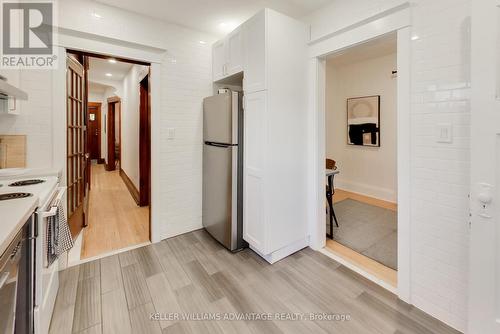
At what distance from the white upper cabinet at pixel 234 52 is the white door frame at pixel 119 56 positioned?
2.42 ft

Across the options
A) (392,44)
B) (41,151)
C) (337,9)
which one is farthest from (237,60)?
(392,44)

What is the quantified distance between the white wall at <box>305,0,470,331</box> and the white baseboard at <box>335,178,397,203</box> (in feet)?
9.72

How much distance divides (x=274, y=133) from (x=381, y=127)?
3222 millimetres

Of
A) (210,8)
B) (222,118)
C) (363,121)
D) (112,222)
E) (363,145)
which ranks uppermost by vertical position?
(210,8)

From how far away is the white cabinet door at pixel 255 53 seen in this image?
2164 mm

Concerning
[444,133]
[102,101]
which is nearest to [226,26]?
[444,133]

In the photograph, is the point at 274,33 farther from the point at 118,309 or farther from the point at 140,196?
the point at 140,196

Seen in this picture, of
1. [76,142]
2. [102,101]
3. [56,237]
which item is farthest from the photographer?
[102,101]

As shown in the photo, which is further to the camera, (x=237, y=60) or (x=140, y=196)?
(x=140, y=196)

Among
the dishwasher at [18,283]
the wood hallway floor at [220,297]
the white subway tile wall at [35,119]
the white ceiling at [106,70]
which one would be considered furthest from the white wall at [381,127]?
the dishwasher at [18,283]

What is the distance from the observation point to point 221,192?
270 centimetres

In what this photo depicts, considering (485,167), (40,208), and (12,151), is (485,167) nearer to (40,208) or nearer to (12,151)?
(40,208)

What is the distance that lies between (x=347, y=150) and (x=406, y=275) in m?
3.66

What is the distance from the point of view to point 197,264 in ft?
7.77
